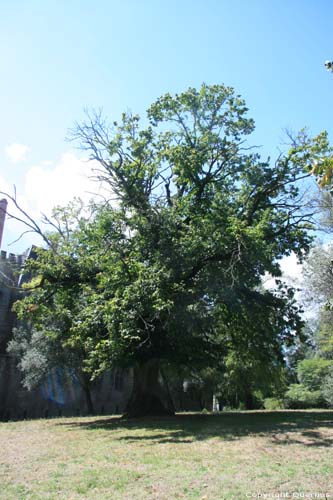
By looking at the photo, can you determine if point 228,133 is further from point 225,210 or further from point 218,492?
point 218,492

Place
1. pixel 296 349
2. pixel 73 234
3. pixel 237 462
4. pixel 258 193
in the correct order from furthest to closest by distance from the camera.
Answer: pixel 296 349, pixel 73 234, pixel 258 193, pixel 237 462

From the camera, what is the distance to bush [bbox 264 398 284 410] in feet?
114

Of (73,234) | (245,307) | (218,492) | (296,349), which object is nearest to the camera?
(218,492)

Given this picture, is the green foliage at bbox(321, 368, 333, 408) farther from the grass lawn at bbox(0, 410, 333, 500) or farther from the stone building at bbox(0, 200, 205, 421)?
the grass lawn at bbox(0, 410, 333, 500)

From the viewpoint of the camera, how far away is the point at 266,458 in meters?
8.53

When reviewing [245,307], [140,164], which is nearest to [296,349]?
[245,307]

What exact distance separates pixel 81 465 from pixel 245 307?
11154mm

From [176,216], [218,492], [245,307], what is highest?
[176,216]

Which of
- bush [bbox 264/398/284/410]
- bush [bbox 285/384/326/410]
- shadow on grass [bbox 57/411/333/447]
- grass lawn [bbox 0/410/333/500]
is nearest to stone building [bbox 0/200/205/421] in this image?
bush [bbox 264/398/284/410]

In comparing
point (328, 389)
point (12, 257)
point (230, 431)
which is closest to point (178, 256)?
point (230, 431)

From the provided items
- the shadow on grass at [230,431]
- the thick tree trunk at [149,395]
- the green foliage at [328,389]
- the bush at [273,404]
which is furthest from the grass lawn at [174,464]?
the bush at [273,404]

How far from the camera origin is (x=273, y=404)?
117 feet

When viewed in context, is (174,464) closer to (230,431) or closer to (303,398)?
(230,431)

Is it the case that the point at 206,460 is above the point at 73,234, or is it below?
below
